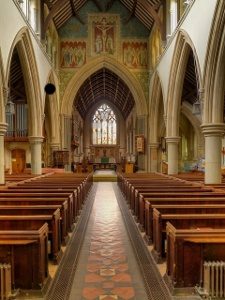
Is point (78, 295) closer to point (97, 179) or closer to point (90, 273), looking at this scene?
point (90, 273)

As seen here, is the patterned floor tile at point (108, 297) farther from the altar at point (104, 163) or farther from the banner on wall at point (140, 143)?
the altar at point (104, 163)

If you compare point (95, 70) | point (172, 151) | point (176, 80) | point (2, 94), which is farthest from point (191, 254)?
point (95, 70)

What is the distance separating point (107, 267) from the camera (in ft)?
14.7

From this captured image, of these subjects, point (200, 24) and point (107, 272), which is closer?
→ point (107, 272)

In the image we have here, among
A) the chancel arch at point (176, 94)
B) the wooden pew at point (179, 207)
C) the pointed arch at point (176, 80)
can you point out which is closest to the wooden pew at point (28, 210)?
the wooden pew at point (179, 207)

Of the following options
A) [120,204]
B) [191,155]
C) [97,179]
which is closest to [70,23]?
[97,179]

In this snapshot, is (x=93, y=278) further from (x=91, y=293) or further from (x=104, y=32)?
(x=104, y=32)

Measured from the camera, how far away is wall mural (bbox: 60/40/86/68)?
20.1 metres

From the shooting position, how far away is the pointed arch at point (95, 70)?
1995 cm

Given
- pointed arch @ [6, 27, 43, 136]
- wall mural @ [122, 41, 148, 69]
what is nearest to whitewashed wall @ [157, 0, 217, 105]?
pointed arch @ [6, 27, 43, 136]

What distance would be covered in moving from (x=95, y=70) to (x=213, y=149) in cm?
1201

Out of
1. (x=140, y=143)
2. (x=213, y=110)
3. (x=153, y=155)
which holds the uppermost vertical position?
(x=213, y=110)

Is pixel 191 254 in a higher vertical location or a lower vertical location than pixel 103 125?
lower

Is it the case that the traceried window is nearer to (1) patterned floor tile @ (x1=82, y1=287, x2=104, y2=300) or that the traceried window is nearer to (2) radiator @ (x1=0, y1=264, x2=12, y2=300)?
(1) patterned floor tile @ (x1=82, y1=287, x2=104, y2=300)
